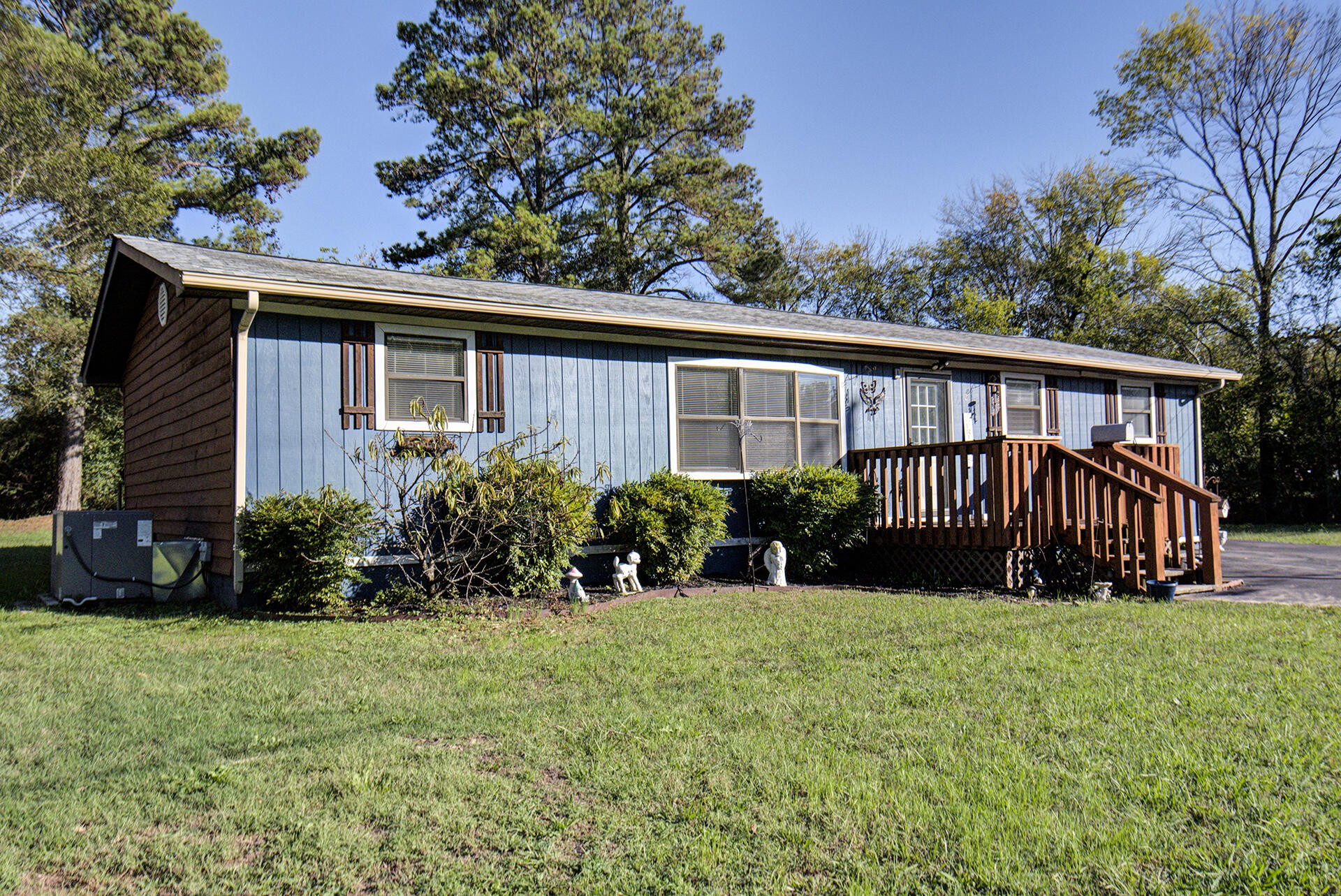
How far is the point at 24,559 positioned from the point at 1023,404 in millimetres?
14953

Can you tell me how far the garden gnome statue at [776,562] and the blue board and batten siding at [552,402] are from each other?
143 cm

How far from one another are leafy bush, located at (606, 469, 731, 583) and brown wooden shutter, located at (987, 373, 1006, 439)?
16.9ft

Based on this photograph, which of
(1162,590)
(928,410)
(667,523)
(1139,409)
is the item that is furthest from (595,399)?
(1139,409)

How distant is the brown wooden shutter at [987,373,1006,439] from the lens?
11.6 meters

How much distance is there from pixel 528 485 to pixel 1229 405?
72.0 ft

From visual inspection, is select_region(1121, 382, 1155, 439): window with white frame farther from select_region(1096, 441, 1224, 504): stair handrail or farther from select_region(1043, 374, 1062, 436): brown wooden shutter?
select_region(1096, 441, 1224, 504): stair handrail

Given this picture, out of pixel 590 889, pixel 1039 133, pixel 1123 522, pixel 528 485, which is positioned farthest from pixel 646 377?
pixel 1039 133

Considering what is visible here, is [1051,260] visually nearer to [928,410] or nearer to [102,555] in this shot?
[928,410]

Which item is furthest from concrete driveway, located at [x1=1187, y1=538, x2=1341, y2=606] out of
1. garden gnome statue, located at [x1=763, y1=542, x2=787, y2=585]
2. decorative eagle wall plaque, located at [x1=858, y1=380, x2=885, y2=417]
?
decorative eagle wall plaque, located at [x1=858, y1=380, x2=885, y2=417]

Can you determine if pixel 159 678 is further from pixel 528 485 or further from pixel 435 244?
pixel 435 244

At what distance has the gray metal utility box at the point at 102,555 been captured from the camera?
297 inches

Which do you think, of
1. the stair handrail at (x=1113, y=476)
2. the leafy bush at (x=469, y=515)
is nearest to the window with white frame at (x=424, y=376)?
the leafy bush at (x=469, y=515)

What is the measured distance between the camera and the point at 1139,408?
44.2 feet

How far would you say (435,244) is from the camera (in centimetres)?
2192
